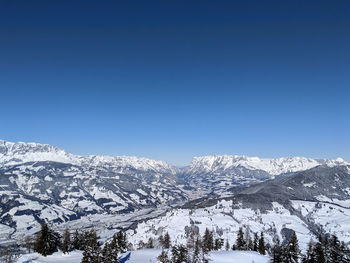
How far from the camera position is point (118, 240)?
4705 inches

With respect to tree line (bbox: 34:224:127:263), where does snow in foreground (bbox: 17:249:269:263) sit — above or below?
below

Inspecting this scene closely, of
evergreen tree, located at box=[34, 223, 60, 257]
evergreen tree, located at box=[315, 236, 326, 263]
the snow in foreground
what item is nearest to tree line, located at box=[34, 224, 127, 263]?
evergreen tree, located at box=[34, 223, 60, 257]

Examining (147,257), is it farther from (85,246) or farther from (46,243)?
(46,243)

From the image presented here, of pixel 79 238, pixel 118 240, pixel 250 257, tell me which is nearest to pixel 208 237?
pixel 250 257

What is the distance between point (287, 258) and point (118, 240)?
2915 inches

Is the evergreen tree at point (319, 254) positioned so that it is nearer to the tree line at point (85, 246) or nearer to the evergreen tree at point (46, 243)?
the tree line at point (85, 246)

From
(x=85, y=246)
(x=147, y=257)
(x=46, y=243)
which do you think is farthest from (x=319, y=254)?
(x=46, y=243)

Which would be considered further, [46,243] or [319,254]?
[46,243]

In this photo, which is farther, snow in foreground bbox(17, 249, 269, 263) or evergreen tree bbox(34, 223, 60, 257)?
evergreen tree bbox(34, 223, 60, 257)

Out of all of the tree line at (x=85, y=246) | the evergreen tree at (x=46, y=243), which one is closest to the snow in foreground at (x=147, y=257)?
the evergreen tree at (x=46, y=243)

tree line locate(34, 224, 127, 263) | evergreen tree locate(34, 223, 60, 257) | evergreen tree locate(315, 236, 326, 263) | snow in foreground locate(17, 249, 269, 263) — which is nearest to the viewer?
tree line locate(34, 224, 127, 263)

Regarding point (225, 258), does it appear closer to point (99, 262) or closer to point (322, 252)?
point (322, 252)

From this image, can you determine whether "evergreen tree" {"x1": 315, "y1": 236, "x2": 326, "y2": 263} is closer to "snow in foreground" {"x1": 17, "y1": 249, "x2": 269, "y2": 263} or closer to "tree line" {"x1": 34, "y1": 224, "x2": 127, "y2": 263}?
"snow in foreground" {"x1": 17, "y1": 249, "x2": 269, "y2": 263}

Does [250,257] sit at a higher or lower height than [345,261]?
lower
